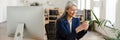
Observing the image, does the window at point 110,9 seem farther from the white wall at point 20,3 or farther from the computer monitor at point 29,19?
the white wall at point 20,3

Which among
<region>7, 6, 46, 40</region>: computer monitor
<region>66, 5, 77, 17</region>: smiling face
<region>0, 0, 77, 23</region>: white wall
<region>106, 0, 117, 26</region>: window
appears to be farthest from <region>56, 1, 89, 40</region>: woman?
<region>0, 0, 77, 23</region>: white wall

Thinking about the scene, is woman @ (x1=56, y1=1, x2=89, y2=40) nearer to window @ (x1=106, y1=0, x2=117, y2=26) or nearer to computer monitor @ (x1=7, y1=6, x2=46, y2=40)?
computer monitor @ (x1=7, y1=6, x2=46, y2=40)

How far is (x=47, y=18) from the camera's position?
24.4 ft

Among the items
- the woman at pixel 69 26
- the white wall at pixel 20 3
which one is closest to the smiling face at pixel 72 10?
the woman at pixel 69 26

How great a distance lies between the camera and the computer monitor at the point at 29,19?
8.66 ft

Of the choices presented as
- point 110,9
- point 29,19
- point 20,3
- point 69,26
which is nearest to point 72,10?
point 69,26

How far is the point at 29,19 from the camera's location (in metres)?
2.69

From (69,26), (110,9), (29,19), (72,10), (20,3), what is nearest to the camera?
(72,10)

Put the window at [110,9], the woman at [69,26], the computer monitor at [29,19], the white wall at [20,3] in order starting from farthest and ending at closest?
1. the white wall at [20,3]
2. the window at [110,9]
3. the computer monitor at [29,19]
4. the woman at [69,26]

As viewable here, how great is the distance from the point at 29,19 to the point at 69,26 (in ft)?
1.78

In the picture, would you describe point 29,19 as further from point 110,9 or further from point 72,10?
point 110,9

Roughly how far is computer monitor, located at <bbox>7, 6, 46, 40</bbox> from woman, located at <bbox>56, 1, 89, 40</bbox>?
1.03ft

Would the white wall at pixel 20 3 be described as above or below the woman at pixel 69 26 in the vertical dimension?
above

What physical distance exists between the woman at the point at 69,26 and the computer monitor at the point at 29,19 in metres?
0.31
